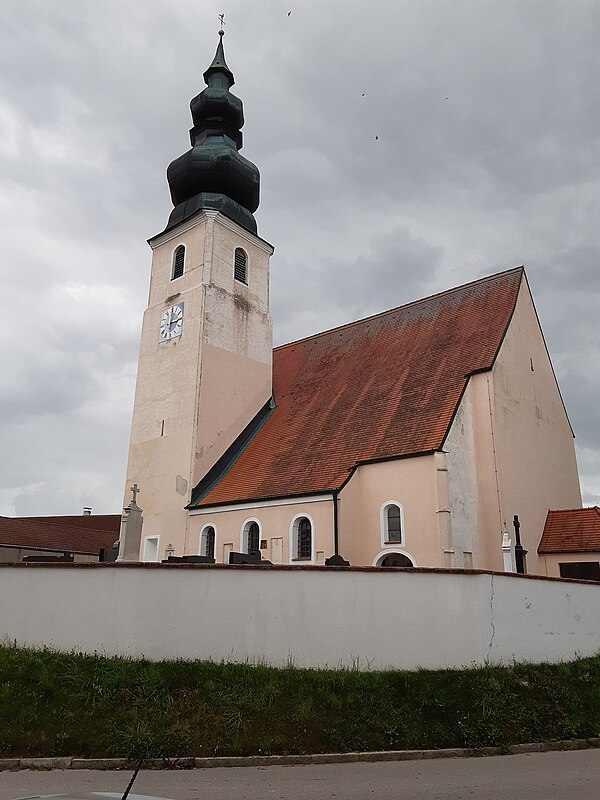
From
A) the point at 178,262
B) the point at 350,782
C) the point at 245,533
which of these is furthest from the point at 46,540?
the point at 350,782

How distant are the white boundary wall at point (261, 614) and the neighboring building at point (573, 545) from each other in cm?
861

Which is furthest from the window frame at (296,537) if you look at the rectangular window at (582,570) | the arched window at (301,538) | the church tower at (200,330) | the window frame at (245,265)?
the window frame at (245,265)

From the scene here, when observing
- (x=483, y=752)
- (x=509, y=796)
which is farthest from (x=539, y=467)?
(x=509, y=796)

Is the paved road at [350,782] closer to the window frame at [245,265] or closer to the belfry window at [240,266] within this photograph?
the window frame at [245,265]

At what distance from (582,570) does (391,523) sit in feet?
17.4

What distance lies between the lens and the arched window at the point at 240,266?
1075 inches

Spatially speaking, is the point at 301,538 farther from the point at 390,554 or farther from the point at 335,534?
the point at 390,554

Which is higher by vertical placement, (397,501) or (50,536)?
(50,536)

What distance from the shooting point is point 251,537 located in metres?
20.7

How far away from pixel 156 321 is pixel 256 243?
5.45 metres

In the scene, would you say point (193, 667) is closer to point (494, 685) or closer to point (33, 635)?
point (33, 635)

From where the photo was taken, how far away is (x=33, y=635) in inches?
389

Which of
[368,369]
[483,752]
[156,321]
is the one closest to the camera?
[483,752]

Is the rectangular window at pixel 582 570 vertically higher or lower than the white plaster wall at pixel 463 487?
lower
